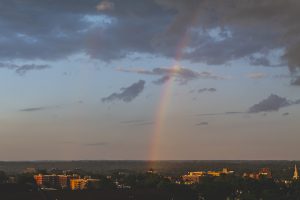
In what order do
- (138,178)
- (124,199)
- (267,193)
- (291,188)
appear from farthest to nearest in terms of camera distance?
(138,178) < (291,188) < (267,193) < (124,199)

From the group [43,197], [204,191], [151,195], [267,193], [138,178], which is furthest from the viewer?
[138,178]

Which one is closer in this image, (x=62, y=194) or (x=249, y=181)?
(x=62, y=194)

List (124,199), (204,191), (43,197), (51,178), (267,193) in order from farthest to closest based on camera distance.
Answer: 1. (51,178)
2. (204,191)
3. (267,193)
4. (124,199)
5. (43,197)

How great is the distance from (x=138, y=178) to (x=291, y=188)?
47717mm

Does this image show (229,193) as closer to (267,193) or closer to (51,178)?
(267,193)

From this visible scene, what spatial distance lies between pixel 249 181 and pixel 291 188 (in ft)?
27.8

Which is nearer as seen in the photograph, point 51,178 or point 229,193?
point 229,193

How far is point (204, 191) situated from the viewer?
107875 mm

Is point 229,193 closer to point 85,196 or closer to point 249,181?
point 249,181

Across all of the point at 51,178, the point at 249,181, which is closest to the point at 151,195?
the point at 249,181

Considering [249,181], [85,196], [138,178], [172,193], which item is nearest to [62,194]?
[85,196]

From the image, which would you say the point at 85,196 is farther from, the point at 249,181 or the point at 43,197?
the point at 249,181

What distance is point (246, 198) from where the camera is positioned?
94000mm

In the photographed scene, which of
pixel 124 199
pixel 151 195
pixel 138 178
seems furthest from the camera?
Result: pixel 138 178
